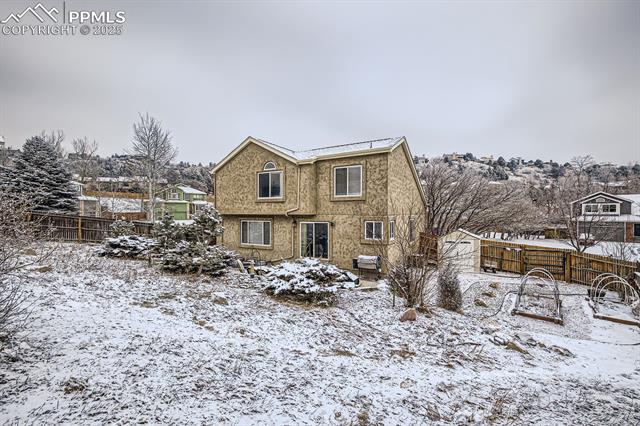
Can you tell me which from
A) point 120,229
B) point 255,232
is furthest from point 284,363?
point 120,229

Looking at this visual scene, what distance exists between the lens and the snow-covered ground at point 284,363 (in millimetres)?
2924

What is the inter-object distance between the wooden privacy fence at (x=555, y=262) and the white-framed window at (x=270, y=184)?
11.3 m

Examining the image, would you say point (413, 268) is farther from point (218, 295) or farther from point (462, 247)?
point (462, 247)

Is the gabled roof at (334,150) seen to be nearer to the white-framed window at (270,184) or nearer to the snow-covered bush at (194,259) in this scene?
the white-framed window at (270,184)

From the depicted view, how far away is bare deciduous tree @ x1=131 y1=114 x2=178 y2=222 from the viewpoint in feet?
79.6

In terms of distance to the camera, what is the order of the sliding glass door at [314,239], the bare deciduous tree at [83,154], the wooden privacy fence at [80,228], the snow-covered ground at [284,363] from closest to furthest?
the snow-covered ground at [284,363] < the sliding glass door at [314,239] < the wooden privacy fence at [80,228] < the bare deciduous tree at [83,154]

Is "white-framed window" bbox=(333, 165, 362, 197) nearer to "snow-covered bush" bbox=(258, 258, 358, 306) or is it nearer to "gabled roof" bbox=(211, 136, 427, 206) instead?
"gabled roof" bbox=(211, 136, 427, 206)

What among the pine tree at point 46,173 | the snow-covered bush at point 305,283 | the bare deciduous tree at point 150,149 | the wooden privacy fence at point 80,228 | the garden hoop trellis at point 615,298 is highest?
the bare deciduous tree at point 150,149

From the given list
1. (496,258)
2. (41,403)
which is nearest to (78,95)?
(41,403)

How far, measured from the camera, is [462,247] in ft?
46.1

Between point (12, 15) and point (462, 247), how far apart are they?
19493 mm

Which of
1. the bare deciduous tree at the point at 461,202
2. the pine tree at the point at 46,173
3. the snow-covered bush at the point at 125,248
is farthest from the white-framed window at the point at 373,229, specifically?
the pine tree at the point at 46,173

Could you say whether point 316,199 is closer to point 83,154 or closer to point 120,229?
point 120,229

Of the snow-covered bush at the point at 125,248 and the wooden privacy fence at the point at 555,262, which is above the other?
the snow-covered bush at the point at 125,248
